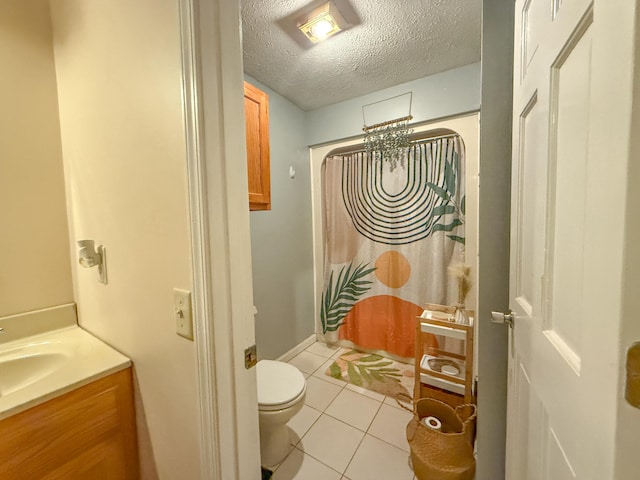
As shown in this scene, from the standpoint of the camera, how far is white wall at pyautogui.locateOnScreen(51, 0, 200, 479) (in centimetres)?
64

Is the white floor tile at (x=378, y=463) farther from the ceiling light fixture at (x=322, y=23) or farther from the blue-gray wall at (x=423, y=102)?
the ceiling light fixture at (x=322, y=23)

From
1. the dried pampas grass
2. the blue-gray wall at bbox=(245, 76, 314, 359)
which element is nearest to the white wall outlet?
the blue-gray wall at bbox=(245, 76, 314, 359)

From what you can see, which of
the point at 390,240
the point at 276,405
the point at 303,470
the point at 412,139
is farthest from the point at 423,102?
the point at 303,470

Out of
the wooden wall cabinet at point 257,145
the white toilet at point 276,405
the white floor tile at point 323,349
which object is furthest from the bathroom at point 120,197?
the white floor tile at point 323,349

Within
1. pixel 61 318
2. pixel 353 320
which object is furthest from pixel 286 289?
pixel 61 318

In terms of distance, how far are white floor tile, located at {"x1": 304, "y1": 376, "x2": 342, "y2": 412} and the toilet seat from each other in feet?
1.63

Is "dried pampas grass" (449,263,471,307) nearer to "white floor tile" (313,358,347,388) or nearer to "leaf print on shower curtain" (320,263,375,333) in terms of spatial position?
"leaf print on shower curtain" (320,263,375,333)

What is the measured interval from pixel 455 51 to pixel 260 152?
56.0 inches

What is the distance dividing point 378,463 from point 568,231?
1.47 m

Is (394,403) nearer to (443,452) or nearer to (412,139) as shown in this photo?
(443,452)

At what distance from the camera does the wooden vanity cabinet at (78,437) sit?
2.19 feet

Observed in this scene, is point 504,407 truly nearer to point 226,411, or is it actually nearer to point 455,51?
point 226,411

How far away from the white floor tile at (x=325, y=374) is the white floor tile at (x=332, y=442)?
371 mm

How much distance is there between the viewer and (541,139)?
1.99 feet
